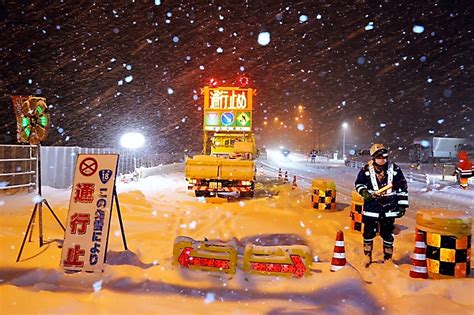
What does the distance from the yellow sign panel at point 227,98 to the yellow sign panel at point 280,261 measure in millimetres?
12729

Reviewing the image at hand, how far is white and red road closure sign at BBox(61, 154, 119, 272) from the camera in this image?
607 cm

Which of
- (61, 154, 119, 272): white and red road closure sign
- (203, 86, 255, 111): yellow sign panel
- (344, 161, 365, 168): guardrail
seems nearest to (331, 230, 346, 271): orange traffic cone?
(61, 154, 119, 272): white and red road closure sign

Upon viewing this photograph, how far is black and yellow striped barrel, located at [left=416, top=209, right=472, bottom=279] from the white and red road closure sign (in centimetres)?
496

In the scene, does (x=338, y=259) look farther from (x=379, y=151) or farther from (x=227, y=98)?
(x=227, y=98)

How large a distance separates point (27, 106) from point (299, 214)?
7.86 m

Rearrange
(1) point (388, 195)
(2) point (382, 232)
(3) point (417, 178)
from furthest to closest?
1. (3) point (417, 178)
2. (2) point (382, 232)
3. (1) point (388, 195)

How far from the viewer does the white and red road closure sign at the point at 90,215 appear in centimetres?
607

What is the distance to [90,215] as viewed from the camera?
627cm

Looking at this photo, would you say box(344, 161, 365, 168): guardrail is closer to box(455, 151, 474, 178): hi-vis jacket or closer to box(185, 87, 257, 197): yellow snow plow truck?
box(455, 151, 474, 178): hi-vis jacket

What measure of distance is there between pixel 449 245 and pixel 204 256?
371cm

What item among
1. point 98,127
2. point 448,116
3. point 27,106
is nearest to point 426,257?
point 27,106

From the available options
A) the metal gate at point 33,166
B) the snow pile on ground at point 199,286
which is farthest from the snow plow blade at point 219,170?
the snow pile on ground at point 199,286

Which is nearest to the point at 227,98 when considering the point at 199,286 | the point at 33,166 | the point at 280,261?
the point at 33,166

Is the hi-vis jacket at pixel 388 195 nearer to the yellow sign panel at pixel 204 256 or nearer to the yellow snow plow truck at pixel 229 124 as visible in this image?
the yellow sign panel at pixel 204 256
